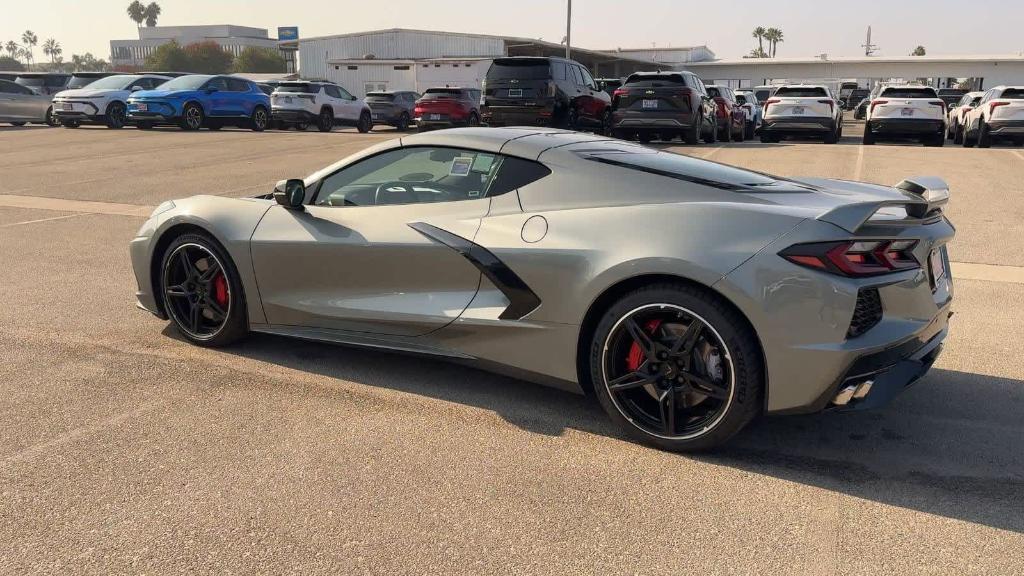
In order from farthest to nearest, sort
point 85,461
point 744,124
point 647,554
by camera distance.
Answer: point 744,124 → point 85,461 → point 647,554

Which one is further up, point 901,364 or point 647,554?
point 901,364

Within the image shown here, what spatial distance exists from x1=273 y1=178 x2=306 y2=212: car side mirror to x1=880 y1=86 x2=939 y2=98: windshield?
19.7m

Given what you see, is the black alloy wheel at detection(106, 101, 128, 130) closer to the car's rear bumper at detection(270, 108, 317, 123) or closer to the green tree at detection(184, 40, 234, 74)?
the car's rear bumper at detection(270, 108, 317, 123)

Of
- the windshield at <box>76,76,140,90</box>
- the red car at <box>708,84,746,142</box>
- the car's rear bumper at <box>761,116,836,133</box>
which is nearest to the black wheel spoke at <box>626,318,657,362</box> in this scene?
the red car at <box>708,84,746,142</box>

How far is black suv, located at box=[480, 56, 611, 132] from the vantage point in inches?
754

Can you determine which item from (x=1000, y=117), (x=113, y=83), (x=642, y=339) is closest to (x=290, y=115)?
(x=113, y=83)

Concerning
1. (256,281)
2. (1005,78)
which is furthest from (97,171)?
(1005,78)

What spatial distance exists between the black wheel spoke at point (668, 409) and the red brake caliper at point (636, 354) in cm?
17

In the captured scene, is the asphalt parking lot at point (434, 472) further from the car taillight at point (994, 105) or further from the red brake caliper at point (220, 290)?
the car taillight at point (994, 105)

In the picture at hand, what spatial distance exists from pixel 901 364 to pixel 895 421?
2.37 feet

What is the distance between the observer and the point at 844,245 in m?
3.35

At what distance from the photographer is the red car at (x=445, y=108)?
24.9m

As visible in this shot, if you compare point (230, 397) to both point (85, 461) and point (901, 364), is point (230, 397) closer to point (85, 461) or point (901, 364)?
point (85, 461)

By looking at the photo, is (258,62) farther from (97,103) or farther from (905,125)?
(905,125)
